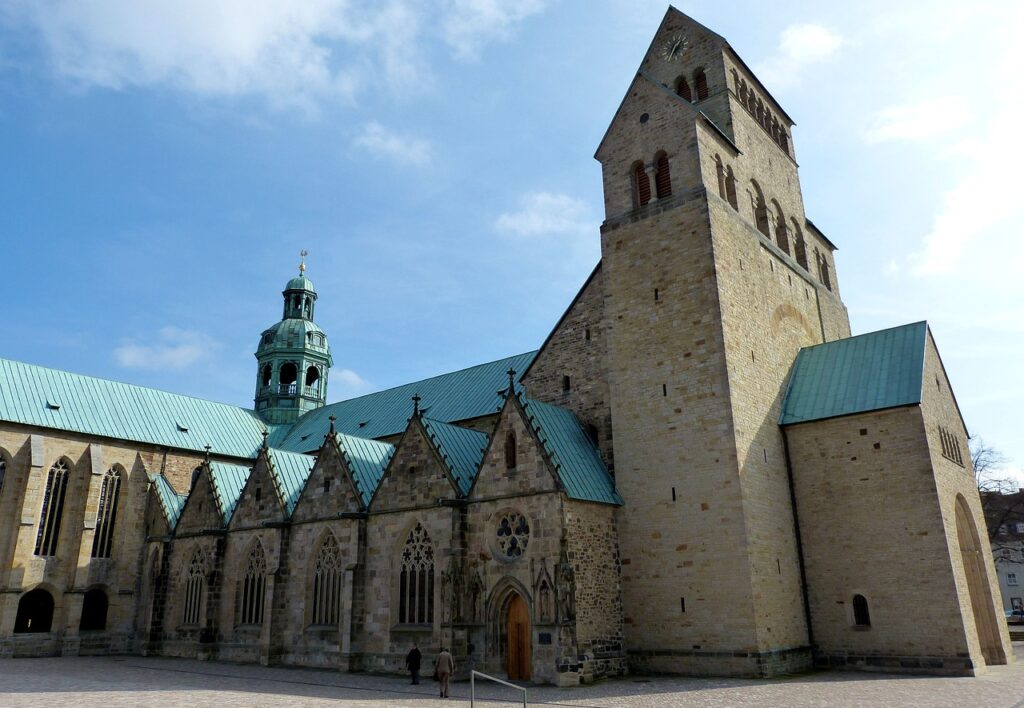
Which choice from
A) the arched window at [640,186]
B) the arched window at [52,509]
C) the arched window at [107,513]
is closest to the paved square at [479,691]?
the arched window at [52,509]

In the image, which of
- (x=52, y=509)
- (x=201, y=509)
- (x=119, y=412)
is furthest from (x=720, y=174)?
(x=52, y=509)

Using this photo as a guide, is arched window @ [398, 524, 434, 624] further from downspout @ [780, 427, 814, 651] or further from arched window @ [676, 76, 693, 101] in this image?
arched window @ [676, 76, 693, 101]

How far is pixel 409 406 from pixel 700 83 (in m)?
23.9

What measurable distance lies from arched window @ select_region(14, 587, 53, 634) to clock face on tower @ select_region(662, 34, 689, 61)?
4053 cm

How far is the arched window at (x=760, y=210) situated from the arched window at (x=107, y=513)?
3608 cm

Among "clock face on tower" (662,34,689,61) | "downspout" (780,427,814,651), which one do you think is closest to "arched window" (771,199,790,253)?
"clock face on tower" (662,34,689,61)

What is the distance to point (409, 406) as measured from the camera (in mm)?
44406

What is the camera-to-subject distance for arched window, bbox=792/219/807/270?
3541cm

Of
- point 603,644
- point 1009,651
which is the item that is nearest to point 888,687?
point 603,644

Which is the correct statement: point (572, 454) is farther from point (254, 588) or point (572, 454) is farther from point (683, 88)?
point (683, 88)

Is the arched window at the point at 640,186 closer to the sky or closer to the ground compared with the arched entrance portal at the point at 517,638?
closer to the sky

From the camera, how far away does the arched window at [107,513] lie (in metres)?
39.2

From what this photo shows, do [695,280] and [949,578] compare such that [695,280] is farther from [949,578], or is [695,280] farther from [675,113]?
[949,578]

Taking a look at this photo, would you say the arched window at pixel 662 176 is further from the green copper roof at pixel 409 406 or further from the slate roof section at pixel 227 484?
the slate roof section at pixel 227 484
